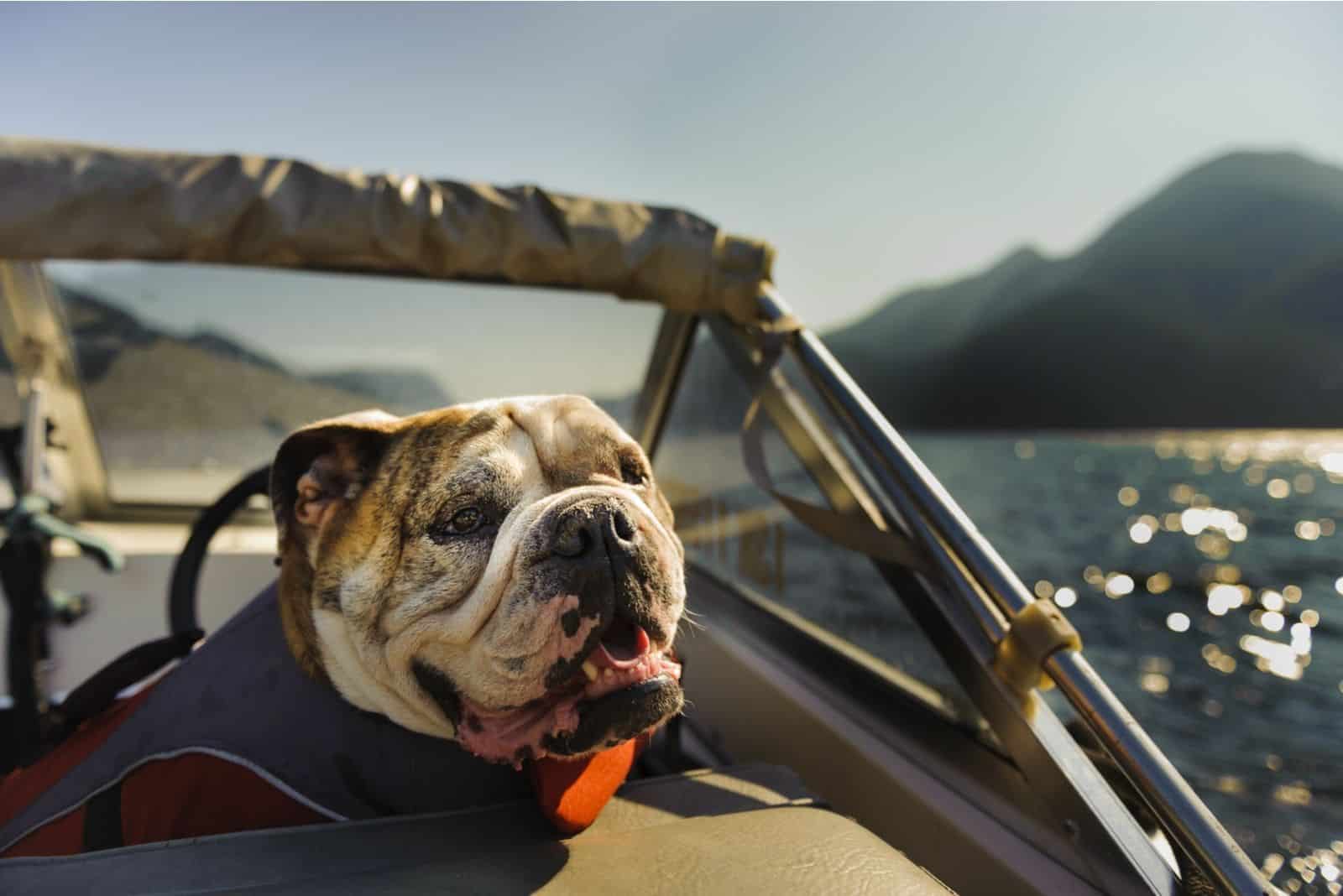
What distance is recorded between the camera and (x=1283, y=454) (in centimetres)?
4472

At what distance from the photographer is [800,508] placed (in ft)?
6.64

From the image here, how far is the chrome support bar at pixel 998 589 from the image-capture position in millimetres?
1028

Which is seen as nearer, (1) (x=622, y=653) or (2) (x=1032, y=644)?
(1) (x=622, y=653)

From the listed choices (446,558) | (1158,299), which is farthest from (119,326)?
(1158,299)

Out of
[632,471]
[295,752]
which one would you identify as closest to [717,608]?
[632,471]

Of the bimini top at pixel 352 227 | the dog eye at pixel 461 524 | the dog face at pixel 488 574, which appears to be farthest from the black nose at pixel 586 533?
the bimini top at pixel 352 227

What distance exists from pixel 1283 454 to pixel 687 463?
54.4m

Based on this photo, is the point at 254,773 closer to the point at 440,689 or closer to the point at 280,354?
the point at 440,689

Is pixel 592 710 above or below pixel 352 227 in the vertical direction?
below

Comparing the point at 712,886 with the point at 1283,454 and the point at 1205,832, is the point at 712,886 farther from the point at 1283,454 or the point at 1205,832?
the point at 1283,454

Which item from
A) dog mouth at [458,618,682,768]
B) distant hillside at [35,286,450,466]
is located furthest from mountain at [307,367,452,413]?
dog mouth at [458,618,682,768]

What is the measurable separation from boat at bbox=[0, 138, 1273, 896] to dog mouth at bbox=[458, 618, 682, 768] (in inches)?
4.2

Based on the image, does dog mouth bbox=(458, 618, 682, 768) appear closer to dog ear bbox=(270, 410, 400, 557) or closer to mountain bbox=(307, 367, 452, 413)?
dog ear bbox=(270, 410, 400, 557)

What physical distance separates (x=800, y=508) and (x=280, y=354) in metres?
2.61
